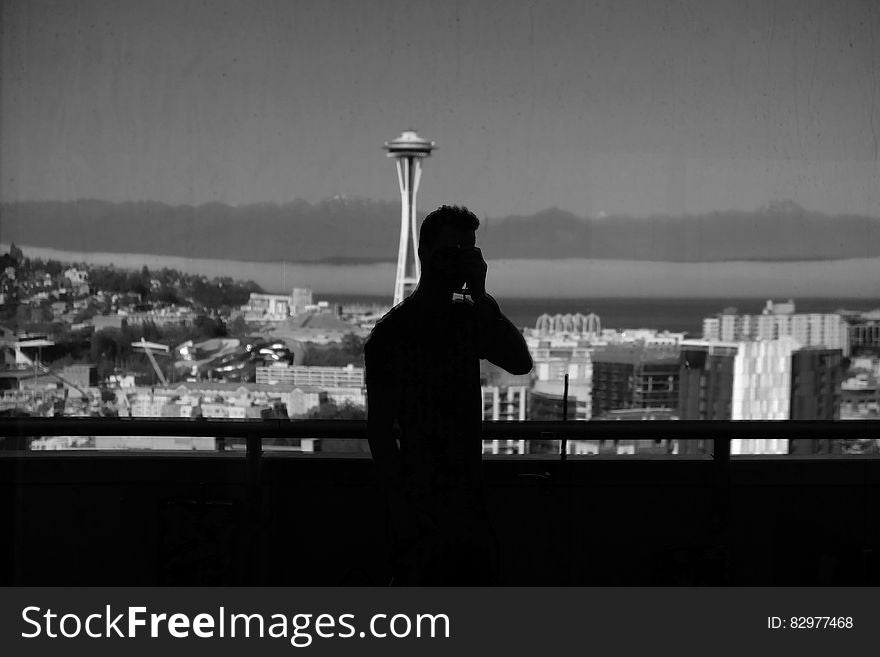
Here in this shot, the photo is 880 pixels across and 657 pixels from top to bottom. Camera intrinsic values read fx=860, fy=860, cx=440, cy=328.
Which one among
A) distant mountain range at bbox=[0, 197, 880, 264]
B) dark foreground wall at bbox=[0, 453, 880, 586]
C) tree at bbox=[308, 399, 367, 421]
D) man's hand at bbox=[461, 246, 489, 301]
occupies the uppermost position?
distant mountain range at bbox=[0, 197, 880, 264]

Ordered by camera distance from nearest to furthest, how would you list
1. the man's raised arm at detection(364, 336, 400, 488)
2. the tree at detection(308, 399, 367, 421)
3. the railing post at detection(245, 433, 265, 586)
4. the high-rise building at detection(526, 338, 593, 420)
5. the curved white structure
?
1. the man's raised arm at detection(364, 336, 400, 488)
2. the railing post at detection(245, 433, 265, 586)
3. the high-rise building at detection(526, 338, 593, 420)
4. the tree at detection(308, 399, 367, 421)
5. the curved white structure

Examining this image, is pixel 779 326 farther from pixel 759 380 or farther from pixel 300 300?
pixel 300 300

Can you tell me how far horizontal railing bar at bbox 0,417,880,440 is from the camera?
2006mm

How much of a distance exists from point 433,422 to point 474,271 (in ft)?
0.97

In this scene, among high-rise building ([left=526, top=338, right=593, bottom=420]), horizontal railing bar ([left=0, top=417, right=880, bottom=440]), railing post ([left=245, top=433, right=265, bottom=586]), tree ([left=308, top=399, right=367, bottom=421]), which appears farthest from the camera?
tree ([left=308, top=399, right=367, bottom=421])

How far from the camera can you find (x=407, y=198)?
109 inches

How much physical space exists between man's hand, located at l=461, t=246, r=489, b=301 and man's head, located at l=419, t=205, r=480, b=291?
12 millimetres

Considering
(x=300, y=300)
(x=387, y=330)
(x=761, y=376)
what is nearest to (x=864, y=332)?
(x=761, y=376)

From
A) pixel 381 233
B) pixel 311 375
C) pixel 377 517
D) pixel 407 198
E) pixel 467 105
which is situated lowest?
pixel 377 517

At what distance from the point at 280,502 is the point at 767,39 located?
210cm

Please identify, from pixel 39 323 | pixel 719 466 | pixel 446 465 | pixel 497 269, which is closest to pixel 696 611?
pixel 719 466

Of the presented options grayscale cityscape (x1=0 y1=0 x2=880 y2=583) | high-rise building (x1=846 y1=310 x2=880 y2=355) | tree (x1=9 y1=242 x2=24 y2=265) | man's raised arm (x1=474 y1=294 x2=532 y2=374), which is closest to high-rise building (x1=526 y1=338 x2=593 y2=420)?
grayscale cityscape (x1=0 y1=0 x2=880 y2=583)

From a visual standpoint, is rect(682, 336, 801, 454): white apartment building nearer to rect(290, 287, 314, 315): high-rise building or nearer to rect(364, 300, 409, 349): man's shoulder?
rect(290, 287, 314, 315): high-rise building

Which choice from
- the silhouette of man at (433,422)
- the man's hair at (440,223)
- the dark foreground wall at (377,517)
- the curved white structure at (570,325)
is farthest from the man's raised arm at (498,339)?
the curved white structure at (570,325)
